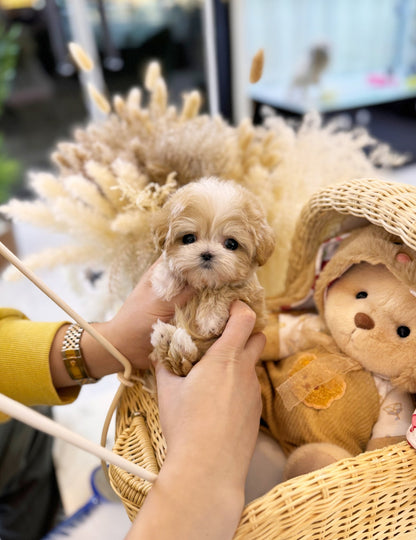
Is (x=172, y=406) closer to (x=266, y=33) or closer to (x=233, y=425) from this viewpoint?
(x=233, y=425)

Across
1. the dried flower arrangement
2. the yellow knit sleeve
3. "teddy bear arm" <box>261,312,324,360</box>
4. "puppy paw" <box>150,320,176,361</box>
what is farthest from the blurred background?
"puppy paw" <box>150,320,176,361</box>

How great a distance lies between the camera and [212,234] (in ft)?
2.08

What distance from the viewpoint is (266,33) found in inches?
106

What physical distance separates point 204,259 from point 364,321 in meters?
0.34

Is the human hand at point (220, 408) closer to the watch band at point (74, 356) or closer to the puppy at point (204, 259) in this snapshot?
the puppy at point (204, 259)

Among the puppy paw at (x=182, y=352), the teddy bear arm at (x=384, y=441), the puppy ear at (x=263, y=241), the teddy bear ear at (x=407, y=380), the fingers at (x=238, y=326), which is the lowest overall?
the teddy bear arm at (x=384, y=441)

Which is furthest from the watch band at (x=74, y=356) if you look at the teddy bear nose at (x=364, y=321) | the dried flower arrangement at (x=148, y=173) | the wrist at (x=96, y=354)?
the teddy bear nose at (x=364, y=321)

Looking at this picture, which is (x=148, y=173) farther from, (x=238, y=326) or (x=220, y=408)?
(x=220, y=408)

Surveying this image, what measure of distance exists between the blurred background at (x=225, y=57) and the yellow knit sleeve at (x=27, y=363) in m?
1.33

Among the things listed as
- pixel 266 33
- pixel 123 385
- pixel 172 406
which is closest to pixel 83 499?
pixel 123 385

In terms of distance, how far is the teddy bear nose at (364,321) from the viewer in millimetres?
780

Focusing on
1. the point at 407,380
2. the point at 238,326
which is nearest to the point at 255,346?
the point at 238,326

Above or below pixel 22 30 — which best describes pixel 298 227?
below

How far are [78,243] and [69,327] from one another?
0.69ft
